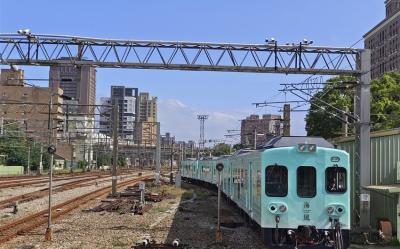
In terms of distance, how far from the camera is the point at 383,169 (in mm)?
18984

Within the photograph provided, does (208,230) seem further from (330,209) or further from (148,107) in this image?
(148,107)

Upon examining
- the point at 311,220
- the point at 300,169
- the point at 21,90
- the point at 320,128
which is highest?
the point at 21,90

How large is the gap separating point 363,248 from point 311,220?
3.11m

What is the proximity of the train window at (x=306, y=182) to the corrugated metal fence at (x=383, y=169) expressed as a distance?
15.0 ft

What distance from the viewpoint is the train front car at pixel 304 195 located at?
13.0 metres

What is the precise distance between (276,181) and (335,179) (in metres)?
1.39

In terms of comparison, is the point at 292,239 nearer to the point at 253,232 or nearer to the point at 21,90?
the point at 253,232

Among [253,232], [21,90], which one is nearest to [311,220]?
[253,232]

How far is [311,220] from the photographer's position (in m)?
13.0

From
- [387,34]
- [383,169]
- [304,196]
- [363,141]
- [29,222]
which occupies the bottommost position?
[29,222]

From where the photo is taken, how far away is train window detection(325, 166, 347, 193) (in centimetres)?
1320

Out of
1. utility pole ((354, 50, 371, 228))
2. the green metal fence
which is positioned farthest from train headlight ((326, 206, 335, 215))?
the green metal fence

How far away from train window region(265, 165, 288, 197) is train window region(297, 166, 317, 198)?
322 mm

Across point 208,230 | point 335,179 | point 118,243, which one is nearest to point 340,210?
point 335,179
